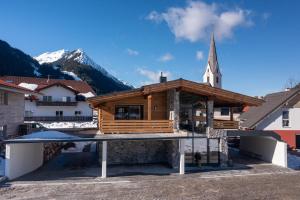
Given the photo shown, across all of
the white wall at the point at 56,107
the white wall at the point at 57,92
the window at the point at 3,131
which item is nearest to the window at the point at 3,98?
the window at the point at 3,131

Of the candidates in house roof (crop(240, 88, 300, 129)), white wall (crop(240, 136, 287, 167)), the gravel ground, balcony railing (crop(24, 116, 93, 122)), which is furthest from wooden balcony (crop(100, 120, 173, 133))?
balcony railing (crop(24, 116, 93, 122))

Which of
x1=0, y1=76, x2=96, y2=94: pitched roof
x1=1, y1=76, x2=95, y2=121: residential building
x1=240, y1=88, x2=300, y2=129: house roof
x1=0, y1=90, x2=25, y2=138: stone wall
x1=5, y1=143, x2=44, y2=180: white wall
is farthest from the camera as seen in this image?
x1=0, y1=76, x2=96, y2=94: pitched roof

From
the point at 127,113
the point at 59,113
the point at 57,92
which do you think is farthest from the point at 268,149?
the point at 57,92

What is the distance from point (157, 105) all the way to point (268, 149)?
9382 mm

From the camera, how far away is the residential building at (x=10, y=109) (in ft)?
78.0

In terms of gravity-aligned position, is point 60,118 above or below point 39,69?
below

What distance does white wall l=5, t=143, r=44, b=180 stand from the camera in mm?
17391

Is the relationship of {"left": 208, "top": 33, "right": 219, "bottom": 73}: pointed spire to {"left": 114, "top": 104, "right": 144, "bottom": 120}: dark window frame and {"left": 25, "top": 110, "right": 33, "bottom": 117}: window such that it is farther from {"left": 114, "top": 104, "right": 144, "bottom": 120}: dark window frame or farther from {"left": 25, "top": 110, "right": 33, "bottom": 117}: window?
{"left": 114, "top": 104, "right": 144, "bottom": 120}: dark window frame

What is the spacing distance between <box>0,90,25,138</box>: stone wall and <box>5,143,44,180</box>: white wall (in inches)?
175

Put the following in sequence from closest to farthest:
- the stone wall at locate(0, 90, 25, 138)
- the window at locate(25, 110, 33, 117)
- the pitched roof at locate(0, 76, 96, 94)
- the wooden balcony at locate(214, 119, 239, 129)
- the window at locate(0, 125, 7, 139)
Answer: the wooden balcony at locate(214, 119, 239, 129)
the window at locate(0, 125, 7, 139)
the stone wall at locate(0, 90, 25, 138)
the window at locate(25, 110, 33, 117)
the pitched roof at locate(0, 76, 96, 94)

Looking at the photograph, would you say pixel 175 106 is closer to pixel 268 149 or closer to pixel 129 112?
pixel 129 112

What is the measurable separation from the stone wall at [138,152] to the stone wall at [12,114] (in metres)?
8.55

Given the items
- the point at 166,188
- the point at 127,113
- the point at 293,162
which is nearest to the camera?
the point at 166,188

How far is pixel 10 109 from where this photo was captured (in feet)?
84.2
